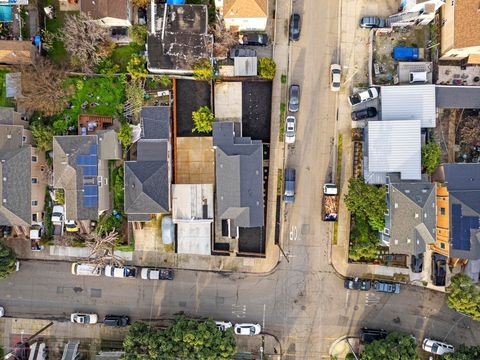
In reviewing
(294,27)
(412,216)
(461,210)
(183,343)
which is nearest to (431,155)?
(461,210)

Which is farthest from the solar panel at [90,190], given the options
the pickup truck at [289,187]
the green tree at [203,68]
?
the pickup truck at [289,187]

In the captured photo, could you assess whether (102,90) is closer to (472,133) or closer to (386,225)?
(386,225)

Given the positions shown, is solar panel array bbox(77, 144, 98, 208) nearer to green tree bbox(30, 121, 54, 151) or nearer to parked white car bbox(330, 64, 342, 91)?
green tree bbox(30, 121, 54, 151)

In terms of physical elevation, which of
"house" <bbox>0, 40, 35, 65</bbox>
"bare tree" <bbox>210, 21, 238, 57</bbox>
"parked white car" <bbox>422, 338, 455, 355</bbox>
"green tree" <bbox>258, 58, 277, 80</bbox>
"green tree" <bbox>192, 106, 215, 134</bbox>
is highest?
"bare tree" <bbox>210, 21, 238, 57</bbox>

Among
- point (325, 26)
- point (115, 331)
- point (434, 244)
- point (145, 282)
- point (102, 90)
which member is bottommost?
point (115, 331)

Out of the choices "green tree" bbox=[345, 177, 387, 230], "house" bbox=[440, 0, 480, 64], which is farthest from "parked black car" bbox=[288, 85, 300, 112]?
"house" bbox=[440, 0, 480, 64]

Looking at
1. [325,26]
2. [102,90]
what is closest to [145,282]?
[102,90]

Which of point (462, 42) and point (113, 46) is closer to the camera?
point (462, 42)
